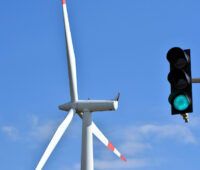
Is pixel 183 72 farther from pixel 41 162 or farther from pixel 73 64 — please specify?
pixel 73 64

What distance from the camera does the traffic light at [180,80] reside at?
29.2ft

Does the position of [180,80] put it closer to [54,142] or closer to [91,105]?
[54,142]

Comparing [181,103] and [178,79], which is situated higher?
[178,79]

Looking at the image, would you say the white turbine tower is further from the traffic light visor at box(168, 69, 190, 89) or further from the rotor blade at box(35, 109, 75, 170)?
the traffic light visor at box(168, 69, 190, 89)

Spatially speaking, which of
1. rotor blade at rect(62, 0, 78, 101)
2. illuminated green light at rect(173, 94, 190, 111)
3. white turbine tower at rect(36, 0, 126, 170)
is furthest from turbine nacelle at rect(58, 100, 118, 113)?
illuminated green light at rect(173, 94, 190, 111)

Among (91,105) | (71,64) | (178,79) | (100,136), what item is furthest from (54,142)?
(178,79)

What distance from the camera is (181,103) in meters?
8.95

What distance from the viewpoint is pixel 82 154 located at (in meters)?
44.8

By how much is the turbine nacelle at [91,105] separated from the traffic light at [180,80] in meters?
35.7

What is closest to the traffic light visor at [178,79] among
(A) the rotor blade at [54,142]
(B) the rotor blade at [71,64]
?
(A) the rotor blade at [54,142]

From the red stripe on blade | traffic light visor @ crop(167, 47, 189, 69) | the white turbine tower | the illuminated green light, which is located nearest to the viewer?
the illuminated green light

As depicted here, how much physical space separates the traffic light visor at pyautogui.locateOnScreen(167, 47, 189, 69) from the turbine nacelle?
35671 millimetres

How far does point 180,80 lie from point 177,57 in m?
0.57

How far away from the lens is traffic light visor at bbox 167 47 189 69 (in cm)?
933
